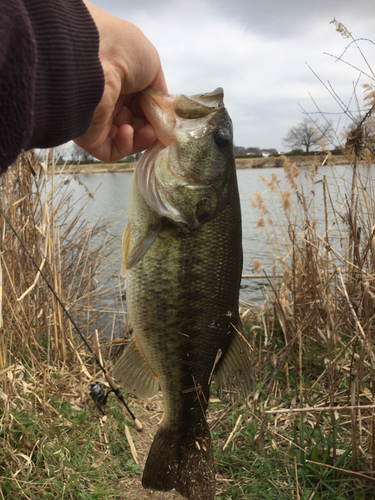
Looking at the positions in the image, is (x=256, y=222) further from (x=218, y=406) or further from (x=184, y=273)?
(x=184, y=273)

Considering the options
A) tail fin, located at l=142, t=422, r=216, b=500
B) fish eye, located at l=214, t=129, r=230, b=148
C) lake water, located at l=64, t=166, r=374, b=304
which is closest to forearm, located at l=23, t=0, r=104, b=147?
fish eye, located at l=214, t=129, r=230, b=148

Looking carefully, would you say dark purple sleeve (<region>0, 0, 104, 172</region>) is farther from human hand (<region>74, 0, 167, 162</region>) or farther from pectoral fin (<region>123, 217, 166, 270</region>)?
pectoral fin (<region>123, 217, 166, 270</region>)

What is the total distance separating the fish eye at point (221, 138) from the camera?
2.07 meters

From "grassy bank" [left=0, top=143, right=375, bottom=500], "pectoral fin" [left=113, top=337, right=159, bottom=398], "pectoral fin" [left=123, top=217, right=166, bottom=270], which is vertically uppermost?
"pectoral fin" [left=123, top=217, right=166, bottom=270]

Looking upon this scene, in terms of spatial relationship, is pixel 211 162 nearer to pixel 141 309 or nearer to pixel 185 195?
pixel 185 195

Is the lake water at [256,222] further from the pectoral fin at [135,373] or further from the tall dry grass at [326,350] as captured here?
the pectoral fin at [135,373]

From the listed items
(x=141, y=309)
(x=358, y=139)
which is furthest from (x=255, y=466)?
(x=358, y=139)

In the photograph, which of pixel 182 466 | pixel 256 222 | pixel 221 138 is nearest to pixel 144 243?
pixel 221 138

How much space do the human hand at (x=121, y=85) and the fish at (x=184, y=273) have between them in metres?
0.14

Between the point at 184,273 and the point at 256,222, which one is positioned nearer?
the point at 184,273

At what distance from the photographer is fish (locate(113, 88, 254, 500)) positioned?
6.49 ft

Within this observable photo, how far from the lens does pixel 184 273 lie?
1.96 metres

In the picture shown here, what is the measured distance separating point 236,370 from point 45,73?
160 centimetres

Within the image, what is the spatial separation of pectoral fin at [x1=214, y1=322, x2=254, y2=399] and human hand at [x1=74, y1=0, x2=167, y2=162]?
116 centimetres
